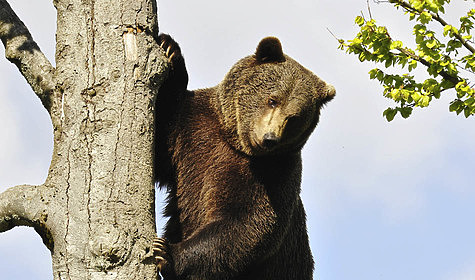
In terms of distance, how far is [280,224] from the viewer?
6770 mm

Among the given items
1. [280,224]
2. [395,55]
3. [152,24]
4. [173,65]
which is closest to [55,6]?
[152,24]

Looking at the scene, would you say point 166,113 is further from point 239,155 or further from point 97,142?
point 97,142

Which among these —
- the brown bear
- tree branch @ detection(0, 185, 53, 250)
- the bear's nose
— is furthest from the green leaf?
tree branch @ detection(0, 185, 53, 250)

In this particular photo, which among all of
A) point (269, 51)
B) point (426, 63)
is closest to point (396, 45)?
point (426, 63)

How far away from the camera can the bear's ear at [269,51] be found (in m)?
7.22

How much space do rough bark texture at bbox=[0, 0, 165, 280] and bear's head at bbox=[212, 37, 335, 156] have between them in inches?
71.1

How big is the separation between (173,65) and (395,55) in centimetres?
335

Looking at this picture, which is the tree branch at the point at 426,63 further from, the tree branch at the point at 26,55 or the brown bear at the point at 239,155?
the tree branch at the point at 26,55

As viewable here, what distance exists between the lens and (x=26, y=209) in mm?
4785

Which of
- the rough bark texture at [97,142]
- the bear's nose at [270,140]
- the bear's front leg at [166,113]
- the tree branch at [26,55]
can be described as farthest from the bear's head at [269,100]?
the tree branch at [26,55]

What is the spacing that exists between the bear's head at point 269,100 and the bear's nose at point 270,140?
11cm

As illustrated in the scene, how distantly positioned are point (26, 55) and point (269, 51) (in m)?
2.87

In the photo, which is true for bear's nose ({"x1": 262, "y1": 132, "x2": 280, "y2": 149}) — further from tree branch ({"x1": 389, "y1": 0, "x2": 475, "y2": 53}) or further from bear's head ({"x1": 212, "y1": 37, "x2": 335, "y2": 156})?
tree branch ({"x1": 389, "y1": 0, "x2": 475, "y2": 53})

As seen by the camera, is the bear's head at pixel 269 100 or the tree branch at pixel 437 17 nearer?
the bear's head at pixel 269 100
